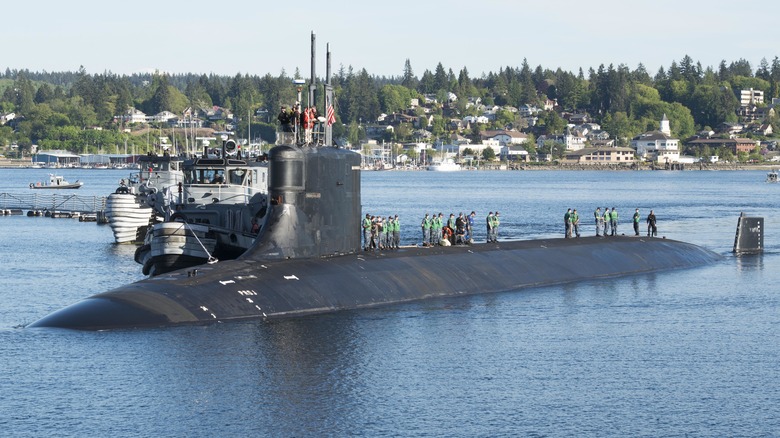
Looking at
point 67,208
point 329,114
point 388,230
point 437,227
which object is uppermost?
point 329,114

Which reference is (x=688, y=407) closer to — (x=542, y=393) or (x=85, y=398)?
(x=542, y=393)

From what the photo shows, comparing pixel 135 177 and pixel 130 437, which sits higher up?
pixel 135 177

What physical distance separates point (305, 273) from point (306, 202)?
201cm

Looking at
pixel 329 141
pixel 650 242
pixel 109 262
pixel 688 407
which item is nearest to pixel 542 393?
pixel 688 407

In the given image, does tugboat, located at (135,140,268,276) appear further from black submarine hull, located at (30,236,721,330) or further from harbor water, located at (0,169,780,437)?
harbor water, located at (0,169,780,437)

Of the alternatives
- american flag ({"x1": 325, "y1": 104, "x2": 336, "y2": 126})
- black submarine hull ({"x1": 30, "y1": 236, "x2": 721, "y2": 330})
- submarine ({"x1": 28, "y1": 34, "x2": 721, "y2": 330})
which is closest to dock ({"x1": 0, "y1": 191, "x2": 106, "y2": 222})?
black submarine hull ({"x1": 30, "y1": 236, "x2": 721, "y2": 330})

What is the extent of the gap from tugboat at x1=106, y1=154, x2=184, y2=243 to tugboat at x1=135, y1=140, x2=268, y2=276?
39.3 ft

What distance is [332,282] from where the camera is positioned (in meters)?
31.4

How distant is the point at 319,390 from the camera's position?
23656 millimetres

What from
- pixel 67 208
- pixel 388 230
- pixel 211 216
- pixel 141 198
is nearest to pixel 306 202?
pixel 211 216

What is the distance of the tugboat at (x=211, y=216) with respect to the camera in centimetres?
3606

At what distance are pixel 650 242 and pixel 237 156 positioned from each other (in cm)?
1839

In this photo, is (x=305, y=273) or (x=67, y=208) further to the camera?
(x=67, y=208)

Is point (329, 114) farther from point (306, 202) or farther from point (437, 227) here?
point (437, 227)
